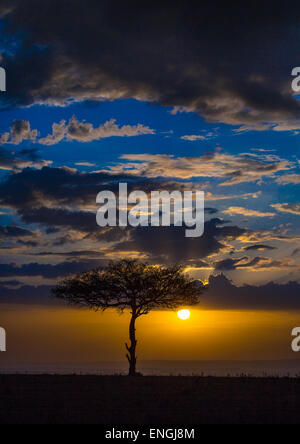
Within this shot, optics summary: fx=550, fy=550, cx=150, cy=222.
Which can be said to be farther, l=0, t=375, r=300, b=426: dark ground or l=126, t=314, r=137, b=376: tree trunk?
l=126, t=314, r=137, b=376: tree trunk

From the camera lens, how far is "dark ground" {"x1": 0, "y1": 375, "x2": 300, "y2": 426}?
24141mm

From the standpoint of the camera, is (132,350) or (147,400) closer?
(147,400)

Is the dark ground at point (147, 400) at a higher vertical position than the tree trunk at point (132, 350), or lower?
lower

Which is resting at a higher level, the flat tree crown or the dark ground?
the flat tree crown

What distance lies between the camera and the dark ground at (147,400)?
79.2 feet

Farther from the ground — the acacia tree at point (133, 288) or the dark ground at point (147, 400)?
the acacia tree at point (133, 288)

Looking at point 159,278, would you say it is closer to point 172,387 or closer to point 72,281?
point 72,281

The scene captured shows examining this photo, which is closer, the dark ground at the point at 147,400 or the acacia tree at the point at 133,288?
the dark ground at the point at 147,400

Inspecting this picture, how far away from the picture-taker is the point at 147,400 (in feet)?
95.6

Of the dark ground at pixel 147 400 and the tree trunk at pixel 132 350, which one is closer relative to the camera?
the dark ground at pixel 147 400
